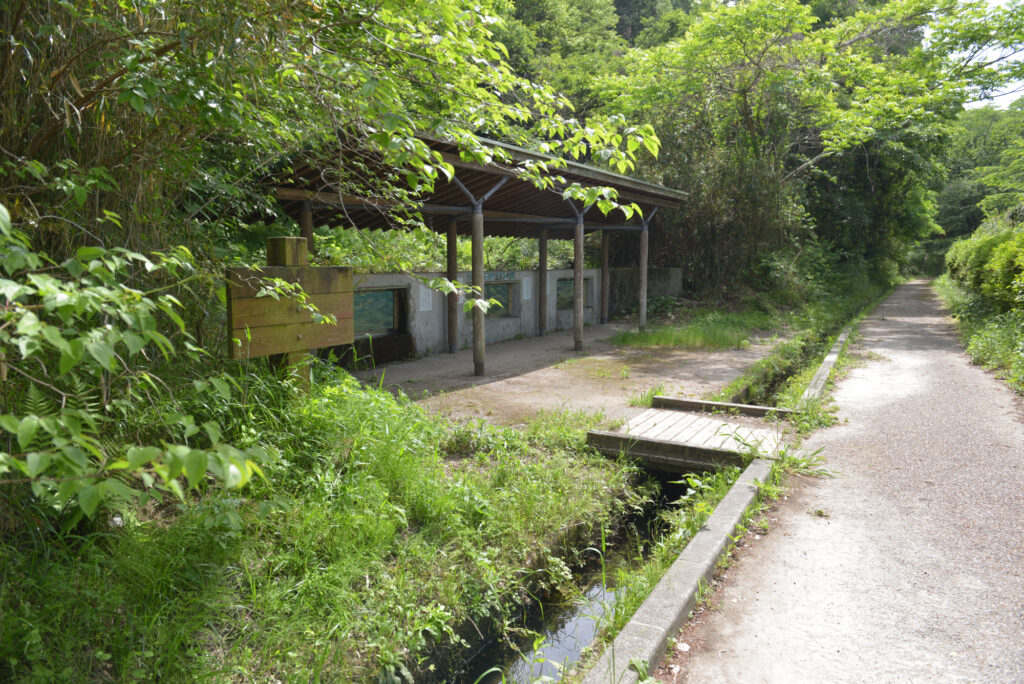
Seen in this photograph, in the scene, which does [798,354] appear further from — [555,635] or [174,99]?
[174,99]

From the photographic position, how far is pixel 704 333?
13.5 meters

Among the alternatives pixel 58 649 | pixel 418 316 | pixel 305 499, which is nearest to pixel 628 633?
pixel 305 499

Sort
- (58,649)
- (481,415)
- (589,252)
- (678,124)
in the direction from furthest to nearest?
(589,252) < (678,124) < (481,415) < (58,649)

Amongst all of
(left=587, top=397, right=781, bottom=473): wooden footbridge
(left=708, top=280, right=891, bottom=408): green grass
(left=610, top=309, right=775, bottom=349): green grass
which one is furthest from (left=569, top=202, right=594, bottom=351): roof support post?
(left=587, top=397, right=781, bottom=473): wooden footbridge

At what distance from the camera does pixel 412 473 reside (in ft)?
14.3

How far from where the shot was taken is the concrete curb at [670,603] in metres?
2.74

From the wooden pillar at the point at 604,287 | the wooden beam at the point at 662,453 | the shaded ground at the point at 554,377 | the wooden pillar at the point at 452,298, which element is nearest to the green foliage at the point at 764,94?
the wooden pillar at the point at 604,287

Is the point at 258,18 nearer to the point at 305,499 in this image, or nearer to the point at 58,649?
the point at 305,499

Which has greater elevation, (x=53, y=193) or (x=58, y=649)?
(x=53, y=193)

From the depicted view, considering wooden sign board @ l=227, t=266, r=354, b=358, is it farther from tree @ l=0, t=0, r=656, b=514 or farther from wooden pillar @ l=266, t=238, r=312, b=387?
tree @ l=0, t=0, r=656, b=514

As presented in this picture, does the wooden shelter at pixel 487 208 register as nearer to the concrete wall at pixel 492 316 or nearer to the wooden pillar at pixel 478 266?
the wooden pillar at pixel 478 266

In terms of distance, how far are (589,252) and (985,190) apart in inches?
1463

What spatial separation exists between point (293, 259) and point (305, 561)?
6.72 ft

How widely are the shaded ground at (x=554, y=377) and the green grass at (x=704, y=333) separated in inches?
21.2
